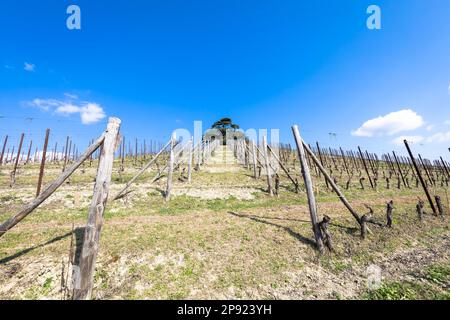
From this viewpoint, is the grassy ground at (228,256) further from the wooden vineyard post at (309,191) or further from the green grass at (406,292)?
the wooden vineyard post at (309,191)

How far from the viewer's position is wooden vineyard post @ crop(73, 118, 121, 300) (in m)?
3.24

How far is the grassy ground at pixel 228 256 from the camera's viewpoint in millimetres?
3553

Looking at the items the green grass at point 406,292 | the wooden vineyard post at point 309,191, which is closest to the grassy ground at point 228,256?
the green grass at point 406,292

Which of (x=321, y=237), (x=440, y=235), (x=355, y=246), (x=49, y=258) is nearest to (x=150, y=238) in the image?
(x=49, y=258)

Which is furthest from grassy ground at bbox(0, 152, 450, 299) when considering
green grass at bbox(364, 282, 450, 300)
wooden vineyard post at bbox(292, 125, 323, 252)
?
wooden vineyard post at bbox(292, 125, 323, 252)

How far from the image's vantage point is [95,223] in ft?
11.5

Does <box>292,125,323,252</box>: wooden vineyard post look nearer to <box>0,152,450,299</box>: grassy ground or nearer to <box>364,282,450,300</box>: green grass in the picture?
<box>0,152,450,299</box>: grassy ground

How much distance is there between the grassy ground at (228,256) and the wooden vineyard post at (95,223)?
394 millimetres

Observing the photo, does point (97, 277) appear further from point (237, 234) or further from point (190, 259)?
point (237, 234)

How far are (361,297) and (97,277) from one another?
5.17m

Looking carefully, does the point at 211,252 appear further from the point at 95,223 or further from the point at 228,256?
the point at 95,223

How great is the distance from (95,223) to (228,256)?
307 centimetres

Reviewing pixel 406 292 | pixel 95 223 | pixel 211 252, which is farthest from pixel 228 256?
pixel 406 292
